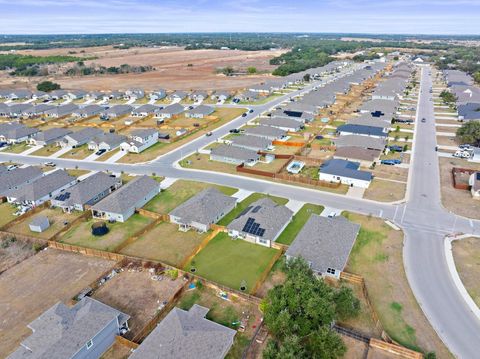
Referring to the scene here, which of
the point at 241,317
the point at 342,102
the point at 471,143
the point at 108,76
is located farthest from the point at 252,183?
the point at 108,76

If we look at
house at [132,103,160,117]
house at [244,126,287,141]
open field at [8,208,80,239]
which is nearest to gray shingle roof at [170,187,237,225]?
open field at [8,208,80,239]

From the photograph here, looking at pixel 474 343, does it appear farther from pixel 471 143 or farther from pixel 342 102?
pixel 342 102

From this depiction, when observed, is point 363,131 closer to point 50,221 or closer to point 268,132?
point 268,132

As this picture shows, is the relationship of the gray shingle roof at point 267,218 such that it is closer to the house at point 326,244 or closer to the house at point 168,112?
the house at point 326,244

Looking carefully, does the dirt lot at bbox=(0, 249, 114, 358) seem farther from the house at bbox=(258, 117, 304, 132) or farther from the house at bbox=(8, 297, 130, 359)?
the house at bbox=(258, 117, 304, 132)

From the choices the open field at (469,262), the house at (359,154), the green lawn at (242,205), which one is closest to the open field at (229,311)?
the green lawn at (242,205)
